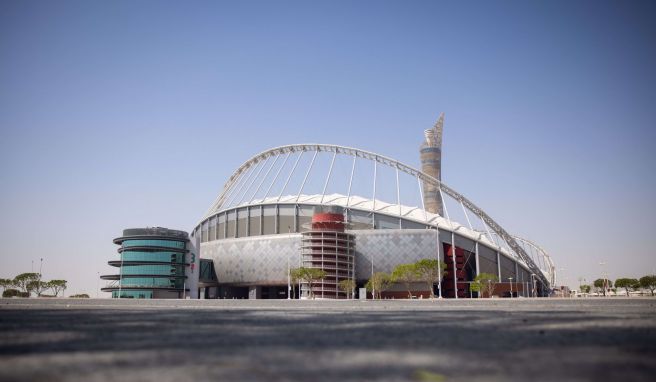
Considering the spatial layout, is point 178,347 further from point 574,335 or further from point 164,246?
point 164,246

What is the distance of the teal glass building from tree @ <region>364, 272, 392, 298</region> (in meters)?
53.6

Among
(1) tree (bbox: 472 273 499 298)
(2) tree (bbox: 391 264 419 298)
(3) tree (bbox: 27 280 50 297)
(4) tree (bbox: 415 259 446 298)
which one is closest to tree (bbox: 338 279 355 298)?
(2) tree (bbox: 391 264 419 298)

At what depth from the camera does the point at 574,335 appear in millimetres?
11336

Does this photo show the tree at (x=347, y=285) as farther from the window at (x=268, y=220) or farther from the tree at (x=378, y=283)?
the window at (x=268, y=220)

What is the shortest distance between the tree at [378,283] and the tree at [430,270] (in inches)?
281

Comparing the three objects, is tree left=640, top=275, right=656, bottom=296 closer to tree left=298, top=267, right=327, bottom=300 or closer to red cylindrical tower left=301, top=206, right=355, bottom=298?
red cylindrical tower left=301, top=206, right=355, bottom=298

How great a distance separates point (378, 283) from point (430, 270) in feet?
38.3

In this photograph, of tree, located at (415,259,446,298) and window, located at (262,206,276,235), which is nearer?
tree, located at (415,259,446,298)

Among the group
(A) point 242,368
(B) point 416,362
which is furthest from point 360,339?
(A) point 242,368

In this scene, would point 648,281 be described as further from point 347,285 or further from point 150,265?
point 150,265

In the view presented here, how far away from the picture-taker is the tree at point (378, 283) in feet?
364

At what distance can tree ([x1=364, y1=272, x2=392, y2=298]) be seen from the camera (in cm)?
11081

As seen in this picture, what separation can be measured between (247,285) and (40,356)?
135 meters

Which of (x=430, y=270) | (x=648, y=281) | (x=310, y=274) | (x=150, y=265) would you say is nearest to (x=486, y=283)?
(x=430, y=270)
